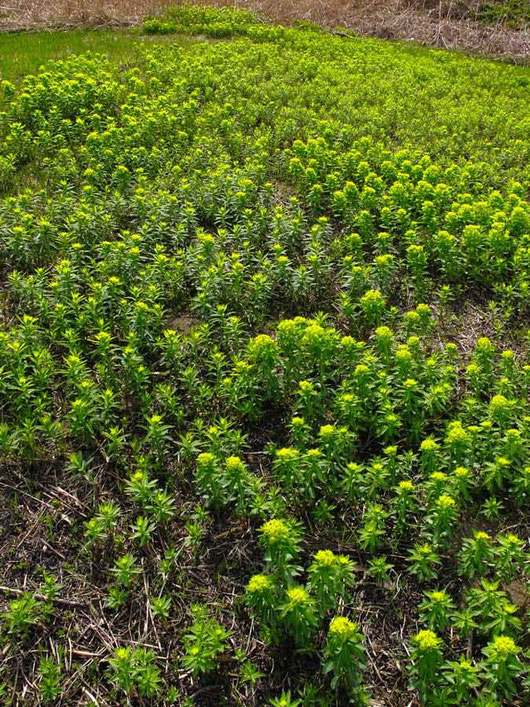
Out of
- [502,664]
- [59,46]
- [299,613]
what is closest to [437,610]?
[502,664]

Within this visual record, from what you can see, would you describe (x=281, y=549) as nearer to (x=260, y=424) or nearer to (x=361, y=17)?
(x=260, y=424)

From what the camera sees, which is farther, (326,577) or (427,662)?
(326,577)

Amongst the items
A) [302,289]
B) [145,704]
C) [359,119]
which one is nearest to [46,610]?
[145,704]

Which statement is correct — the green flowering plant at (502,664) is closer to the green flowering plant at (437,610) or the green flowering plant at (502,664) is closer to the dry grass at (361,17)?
the green flowering plant at (437,610)

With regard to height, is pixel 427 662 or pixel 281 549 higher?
pixel 281 549

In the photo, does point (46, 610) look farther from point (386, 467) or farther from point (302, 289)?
point (302, 289)

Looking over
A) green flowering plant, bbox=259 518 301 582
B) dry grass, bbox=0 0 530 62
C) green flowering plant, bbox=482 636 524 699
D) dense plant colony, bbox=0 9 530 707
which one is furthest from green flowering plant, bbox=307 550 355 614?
dry grass, bbox=0 0 530 62

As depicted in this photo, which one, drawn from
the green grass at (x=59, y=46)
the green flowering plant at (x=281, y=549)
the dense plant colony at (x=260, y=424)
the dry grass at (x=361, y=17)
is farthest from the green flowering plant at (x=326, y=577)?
the dry grass at (x=361, y=17)
